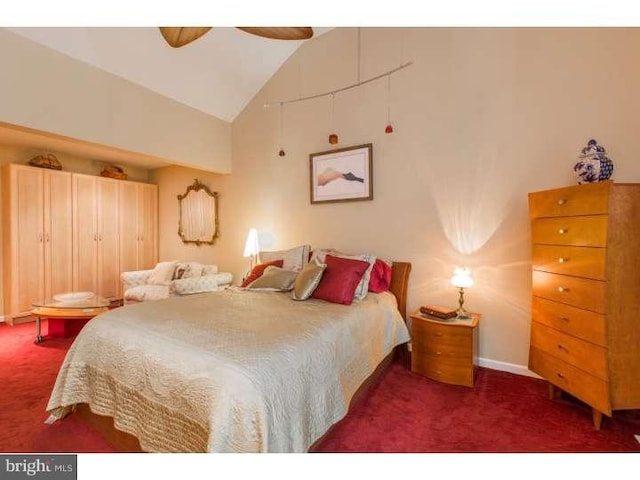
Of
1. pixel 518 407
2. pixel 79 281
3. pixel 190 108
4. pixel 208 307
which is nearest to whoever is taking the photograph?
pixel 518 407

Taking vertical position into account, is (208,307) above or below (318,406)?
above

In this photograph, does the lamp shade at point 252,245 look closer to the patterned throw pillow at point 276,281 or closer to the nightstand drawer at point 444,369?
the patterned throw pillow at point 276,281

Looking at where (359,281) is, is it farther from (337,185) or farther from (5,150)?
(5,150)

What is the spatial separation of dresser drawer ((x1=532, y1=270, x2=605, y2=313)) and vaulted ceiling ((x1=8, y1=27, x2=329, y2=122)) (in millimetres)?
3145

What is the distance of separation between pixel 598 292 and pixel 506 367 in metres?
1.12

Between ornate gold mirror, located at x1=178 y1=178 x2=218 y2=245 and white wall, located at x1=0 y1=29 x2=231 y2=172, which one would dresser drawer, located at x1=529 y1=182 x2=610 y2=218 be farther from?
ornate gold mirror, located at x1=178 y1=178 x2=218 y2=245

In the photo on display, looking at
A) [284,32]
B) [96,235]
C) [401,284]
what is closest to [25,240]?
[96,235]

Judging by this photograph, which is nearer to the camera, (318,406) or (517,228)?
(318,406)

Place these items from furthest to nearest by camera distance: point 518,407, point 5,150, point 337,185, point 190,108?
point 5,150
point 190,108
point 337,185
point 518,407

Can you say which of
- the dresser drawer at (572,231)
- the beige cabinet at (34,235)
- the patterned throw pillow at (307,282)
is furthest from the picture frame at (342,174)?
the beige cabinet at (34,235)

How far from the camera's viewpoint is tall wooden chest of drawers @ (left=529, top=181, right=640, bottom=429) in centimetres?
158

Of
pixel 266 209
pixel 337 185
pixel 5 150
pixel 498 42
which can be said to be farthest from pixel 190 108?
pixel 498 42
